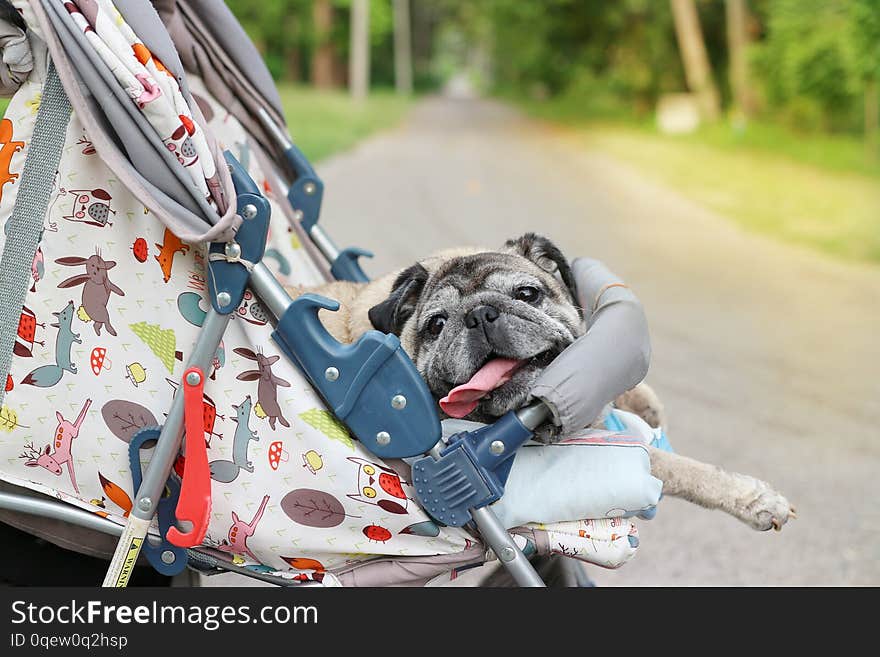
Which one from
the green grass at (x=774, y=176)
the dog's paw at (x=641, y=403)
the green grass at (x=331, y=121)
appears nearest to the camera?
the dog's paw at (x=641, y=403)

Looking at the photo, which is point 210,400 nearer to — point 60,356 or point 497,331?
point 60,356

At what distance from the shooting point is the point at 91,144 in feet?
6.52

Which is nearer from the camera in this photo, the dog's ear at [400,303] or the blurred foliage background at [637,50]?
the dog's ear at [400,303]

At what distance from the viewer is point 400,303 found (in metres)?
2.42

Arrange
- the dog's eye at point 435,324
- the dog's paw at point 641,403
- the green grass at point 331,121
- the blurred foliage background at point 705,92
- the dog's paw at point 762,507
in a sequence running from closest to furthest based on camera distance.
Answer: the dog's paw at point 762,507 → the dog's eye at point 435,324 → the dog's paw at point 641,403 → the blurred foliage background at point 705,92 → the green grass at point 331,121

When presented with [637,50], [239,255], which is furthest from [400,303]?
[637,50]

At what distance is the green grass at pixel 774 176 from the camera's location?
397 inches

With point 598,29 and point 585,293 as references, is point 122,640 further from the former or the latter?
point 598,29

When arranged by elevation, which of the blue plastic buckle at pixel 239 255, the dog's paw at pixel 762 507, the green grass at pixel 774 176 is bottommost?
the green grass at pixel 774 176

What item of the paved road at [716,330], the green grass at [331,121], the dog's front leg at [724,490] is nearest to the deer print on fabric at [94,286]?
the dog's front leg at [724,490]

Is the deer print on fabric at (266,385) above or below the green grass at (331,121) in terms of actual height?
above

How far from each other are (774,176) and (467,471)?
12972 mm

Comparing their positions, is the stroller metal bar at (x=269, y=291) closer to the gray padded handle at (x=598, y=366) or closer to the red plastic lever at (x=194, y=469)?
the red plastic lever at (x=194, y=469)

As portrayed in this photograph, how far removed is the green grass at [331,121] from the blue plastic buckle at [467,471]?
454 inches
